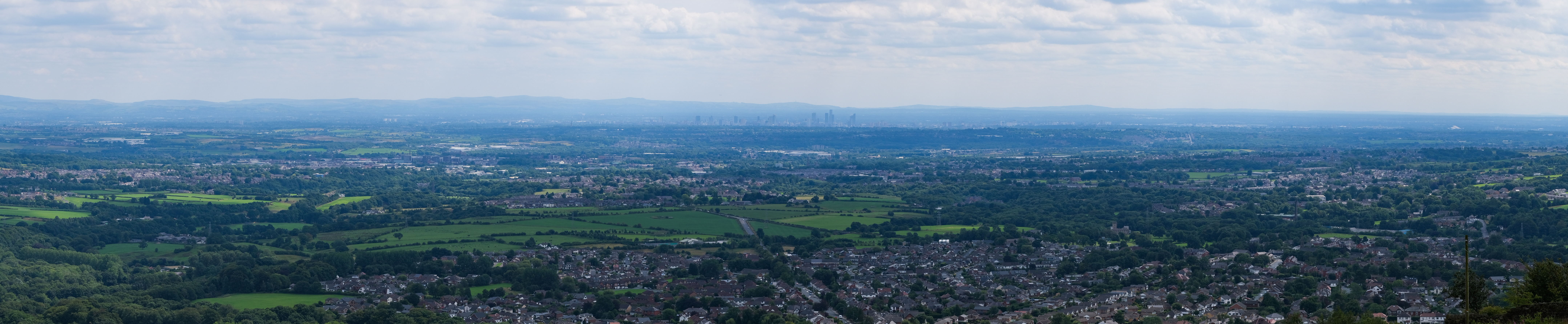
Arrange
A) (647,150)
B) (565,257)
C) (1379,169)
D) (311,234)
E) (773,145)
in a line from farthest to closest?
(773,145) < (647,150) < (1379,169) < (311,234) < (565,257)

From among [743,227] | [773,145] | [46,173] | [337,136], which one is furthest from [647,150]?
[743,227]

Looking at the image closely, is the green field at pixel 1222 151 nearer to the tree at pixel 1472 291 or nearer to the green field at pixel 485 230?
the green field at pixel 485 230

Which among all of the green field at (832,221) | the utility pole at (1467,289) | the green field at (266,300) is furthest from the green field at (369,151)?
the utility pole at (1467,289)

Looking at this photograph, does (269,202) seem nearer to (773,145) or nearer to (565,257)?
(565,257)

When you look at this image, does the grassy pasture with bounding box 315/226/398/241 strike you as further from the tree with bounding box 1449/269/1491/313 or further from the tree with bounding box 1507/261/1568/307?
the tree with bounding box 1507/261/1568/307

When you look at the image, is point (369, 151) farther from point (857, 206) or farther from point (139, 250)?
point (139, 250)

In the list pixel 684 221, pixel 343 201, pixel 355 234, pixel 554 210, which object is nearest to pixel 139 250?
pixel 355 234
